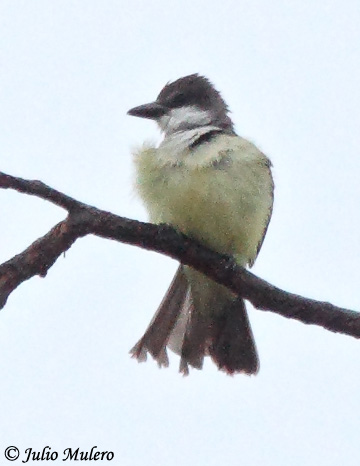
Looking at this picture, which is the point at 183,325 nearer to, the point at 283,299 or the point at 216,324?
the point at 216,324

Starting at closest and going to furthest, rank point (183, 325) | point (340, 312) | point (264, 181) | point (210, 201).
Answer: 1. point (340, 312)
2. point (210, 201)
3. point (264, 181)
4. point (183, 325)

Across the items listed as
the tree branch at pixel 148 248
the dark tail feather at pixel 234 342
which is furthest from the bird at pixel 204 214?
the tree branch at pixel 148 248

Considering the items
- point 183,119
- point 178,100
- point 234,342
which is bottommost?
point 234,342

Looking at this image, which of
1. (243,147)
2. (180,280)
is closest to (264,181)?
(243,147)

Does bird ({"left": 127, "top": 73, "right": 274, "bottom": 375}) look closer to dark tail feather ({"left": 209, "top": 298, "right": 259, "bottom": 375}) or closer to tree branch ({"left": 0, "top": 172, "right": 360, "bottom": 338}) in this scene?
dark tail feather ({"left": 209, "top": 298, "right": 259, "bottom": 375})

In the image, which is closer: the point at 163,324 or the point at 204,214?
the point at 204,214

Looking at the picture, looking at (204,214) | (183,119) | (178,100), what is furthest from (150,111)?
(204,214)

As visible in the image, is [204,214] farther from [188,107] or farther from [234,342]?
[188,107]
